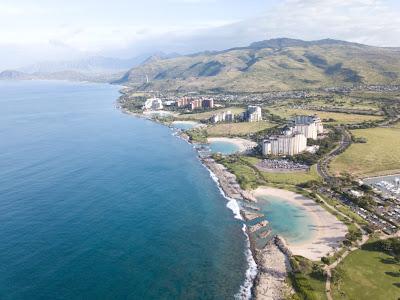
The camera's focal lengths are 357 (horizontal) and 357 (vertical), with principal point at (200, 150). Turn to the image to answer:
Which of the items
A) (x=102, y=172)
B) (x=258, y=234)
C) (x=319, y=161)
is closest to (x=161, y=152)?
(x=102, y=172)

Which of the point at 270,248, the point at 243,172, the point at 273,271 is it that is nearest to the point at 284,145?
the point at 243,172

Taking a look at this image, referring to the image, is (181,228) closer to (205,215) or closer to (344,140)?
(205,215)

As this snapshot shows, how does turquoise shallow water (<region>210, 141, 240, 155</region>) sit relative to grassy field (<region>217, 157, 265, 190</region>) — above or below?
below

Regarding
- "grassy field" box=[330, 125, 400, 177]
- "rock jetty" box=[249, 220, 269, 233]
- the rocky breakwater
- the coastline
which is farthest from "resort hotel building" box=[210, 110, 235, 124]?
the rocky breakwater

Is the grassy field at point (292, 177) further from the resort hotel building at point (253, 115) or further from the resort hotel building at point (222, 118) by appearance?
the resort hotel building at point (222, 118)

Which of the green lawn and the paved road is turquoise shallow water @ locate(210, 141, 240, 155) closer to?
the green lawn

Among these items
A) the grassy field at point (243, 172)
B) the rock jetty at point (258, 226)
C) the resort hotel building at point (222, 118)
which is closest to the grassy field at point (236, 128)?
the resort hotel building at point (222, 118)

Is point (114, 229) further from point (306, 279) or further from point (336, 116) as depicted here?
point (336, 116)
